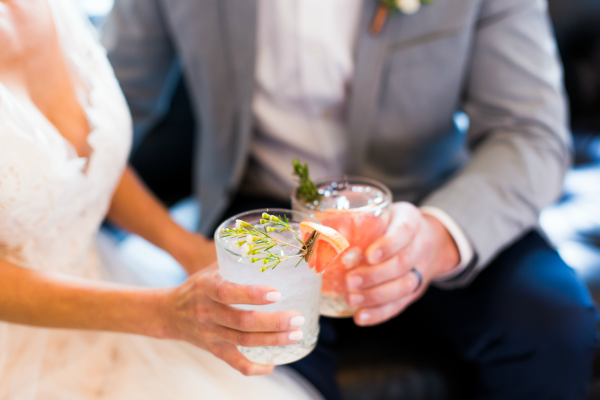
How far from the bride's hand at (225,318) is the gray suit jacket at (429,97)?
0.54 m

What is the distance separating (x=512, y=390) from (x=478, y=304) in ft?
0.61

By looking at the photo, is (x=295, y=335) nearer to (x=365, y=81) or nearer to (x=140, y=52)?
(x=365, y=81)

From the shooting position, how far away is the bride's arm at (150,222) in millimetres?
1038

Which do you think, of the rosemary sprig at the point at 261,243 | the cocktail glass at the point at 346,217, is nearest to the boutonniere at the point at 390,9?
the cocktail glass at the point at 346,217

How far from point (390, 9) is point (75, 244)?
865 millimetres

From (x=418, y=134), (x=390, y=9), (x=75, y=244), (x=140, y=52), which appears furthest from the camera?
(x=140, y=52)

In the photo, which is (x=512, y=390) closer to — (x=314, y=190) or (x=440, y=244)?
(x=440, y=244)

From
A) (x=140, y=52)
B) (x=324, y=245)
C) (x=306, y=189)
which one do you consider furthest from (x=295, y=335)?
(x=140, y=52)

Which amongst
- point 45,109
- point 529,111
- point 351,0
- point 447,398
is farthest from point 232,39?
point 447,398

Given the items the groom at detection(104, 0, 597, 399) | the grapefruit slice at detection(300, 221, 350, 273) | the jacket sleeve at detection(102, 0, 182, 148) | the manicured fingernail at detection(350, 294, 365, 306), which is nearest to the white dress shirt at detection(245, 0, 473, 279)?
the groom at detection(104, 0, 597, 399)

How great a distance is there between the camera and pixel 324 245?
54cm

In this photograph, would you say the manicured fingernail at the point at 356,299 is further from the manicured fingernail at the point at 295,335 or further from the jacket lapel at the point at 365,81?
the jacket lapel at the point at 365,81

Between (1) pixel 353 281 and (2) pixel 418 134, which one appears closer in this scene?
(1) pixel 353 281

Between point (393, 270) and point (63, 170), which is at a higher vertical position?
point (63, 170)
